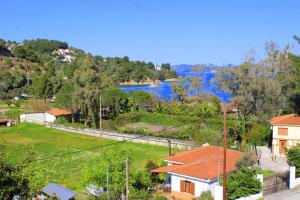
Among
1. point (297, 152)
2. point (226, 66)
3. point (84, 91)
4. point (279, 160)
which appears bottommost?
point (279, 160)

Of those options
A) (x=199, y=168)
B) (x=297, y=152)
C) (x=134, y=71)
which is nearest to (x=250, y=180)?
(x=199, y=168)

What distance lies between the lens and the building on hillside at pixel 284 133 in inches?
1184

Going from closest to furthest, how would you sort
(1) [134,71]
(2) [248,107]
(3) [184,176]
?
(3) [184,176] → (2) [248,107] → (1) [134,71]

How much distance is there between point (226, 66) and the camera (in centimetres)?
4672

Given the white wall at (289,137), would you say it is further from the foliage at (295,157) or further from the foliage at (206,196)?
the foliage at (206,196)

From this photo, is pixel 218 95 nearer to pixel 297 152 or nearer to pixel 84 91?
pixel 84 91

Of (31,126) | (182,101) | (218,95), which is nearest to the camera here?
(31,126)

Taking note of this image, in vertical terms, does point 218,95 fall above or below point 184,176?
above

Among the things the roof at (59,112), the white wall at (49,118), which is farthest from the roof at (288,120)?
the white wall at (49,118)

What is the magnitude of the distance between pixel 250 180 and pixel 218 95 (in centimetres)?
3657

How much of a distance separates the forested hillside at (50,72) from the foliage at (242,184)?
33313 millimetres

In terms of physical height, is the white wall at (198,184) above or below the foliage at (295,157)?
below

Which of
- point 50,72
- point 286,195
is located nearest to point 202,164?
point 286,195

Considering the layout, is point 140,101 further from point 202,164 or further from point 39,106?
point 202,164
